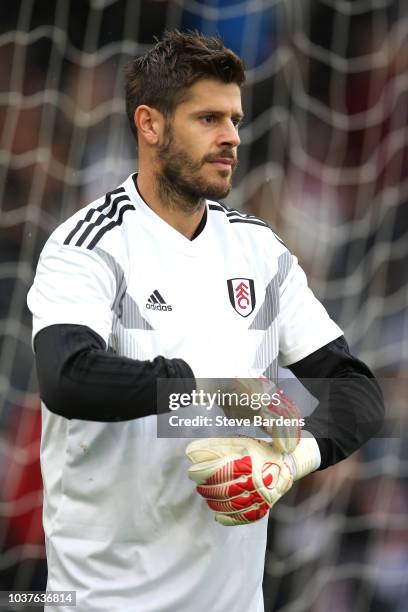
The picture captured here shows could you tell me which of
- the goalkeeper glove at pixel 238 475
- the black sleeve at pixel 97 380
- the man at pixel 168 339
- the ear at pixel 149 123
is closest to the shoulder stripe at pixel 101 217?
the man at pixel 168 339

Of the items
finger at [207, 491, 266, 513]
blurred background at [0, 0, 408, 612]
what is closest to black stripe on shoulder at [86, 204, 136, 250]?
finger at [207, 491, 266, 513]

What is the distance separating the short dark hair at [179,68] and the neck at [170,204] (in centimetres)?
14

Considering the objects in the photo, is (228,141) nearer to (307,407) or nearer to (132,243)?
(132,243)

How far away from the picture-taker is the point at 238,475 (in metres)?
1.84

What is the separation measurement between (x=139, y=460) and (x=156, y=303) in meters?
0.30

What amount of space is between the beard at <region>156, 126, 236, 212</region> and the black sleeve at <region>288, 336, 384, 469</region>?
41cm

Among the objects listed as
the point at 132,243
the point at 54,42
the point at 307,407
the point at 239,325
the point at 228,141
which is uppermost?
the point at 54,42

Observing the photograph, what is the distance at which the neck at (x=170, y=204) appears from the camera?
213 cm

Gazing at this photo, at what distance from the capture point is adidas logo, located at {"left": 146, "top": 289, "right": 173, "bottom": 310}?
6.60 ft

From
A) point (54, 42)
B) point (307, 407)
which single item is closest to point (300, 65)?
point (54, 42)

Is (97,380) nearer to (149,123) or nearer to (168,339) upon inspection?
(168,339)

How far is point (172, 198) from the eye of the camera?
2.14m

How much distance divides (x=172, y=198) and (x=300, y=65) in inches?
50.7

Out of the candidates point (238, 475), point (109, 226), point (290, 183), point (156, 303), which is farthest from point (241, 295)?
point (290, 183)
